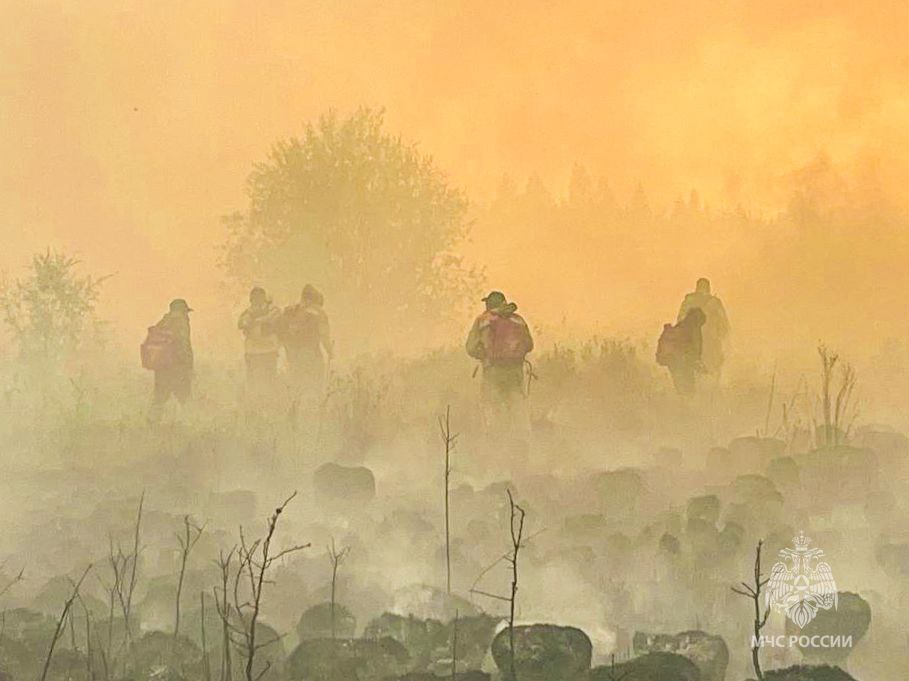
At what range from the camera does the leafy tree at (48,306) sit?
5.45 meters

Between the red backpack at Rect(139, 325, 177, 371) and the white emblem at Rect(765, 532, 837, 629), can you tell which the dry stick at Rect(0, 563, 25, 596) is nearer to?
the red backpack at Rect(139, 325, 177, 371)

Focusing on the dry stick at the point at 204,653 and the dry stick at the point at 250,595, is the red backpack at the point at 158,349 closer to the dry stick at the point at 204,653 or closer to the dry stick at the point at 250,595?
the dry stick at the point at 250,595

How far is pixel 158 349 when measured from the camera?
552 centimetres

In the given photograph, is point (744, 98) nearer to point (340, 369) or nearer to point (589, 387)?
point (589, 387)

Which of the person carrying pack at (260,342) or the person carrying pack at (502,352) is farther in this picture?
the person carrying pack at (260,342)

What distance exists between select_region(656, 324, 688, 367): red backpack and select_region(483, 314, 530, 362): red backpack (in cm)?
78

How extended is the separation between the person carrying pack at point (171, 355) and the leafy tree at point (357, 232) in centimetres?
43

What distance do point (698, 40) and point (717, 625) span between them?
11.0 feet

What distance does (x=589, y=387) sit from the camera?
5.29m

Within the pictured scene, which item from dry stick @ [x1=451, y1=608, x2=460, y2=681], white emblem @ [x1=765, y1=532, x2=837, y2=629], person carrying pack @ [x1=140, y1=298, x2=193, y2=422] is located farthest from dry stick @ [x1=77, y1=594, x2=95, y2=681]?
white emblem @ [x1=765, y1=532, x2=837, y2=629]

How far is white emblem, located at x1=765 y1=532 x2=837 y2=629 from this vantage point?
3828 millimetres

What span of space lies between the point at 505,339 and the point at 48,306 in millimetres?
2715

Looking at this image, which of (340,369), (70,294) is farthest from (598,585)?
(70,294)

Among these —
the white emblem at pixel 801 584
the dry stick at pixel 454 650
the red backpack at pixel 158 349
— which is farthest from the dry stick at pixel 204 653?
the white emblem at pixel 801 584
